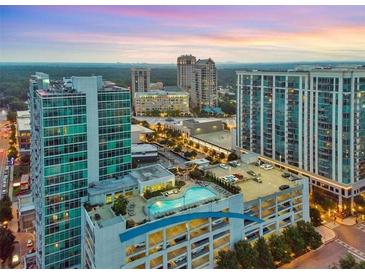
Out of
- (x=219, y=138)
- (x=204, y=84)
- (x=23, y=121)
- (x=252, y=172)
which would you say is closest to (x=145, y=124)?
(x=219, y=138)

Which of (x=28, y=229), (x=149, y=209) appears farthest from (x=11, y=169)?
(x=149, y=209)

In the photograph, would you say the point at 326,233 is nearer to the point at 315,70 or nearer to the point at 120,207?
the point at 315,70

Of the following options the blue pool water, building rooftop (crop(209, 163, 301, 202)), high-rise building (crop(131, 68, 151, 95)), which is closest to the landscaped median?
building rooftop (crop(209, 163, 301, 202))

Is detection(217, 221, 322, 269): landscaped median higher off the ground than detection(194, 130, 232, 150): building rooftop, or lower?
lower

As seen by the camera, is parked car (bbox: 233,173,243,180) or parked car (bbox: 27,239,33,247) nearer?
parked car (bbox: 27,239,33,247)

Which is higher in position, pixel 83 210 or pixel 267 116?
pixel 267 116

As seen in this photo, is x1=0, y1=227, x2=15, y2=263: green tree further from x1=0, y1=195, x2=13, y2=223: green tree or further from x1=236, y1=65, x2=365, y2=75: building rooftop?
x1=236, y1=65, x2=365, y2=75: building rooftop

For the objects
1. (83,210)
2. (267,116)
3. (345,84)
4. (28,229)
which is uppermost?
(345,84)

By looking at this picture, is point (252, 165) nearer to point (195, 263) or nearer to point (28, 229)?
point (195, 263)
